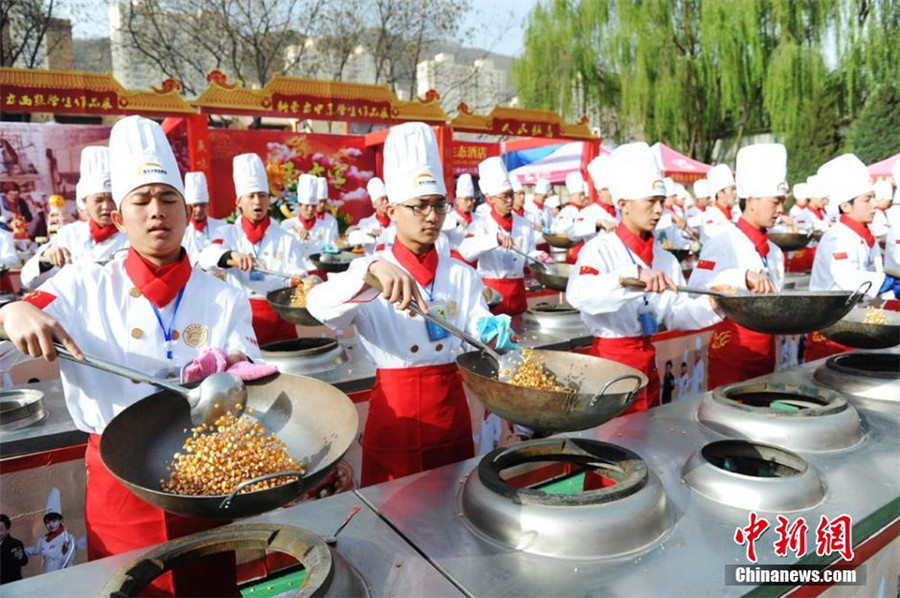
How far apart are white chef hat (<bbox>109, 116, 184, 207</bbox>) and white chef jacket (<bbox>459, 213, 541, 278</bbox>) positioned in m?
3.10

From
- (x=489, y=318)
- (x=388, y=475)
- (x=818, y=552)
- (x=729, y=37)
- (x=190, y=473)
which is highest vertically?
(x=729, y=37)

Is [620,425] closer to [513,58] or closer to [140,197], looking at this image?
[140,197]

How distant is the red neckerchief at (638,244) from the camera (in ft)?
9.30

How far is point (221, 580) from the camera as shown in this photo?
4.79ft

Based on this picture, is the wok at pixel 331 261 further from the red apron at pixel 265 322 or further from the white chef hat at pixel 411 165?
the white chef hat at pixel 411 165

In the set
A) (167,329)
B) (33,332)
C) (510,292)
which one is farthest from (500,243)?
(33,332)

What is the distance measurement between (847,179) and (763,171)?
4.25 feet

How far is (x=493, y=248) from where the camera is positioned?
4.62 m

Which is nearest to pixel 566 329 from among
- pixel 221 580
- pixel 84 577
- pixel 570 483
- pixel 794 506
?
pixel 570 483

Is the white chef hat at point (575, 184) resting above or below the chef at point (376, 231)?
above

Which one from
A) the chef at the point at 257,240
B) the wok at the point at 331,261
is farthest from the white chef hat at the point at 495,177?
→ the chef at the point at 257,240

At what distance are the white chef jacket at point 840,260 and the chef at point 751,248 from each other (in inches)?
26.6

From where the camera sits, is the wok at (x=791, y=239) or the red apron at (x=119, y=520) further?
the wok at (x=791, y=239)

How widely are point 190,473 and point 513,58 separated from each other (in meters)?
18.8
